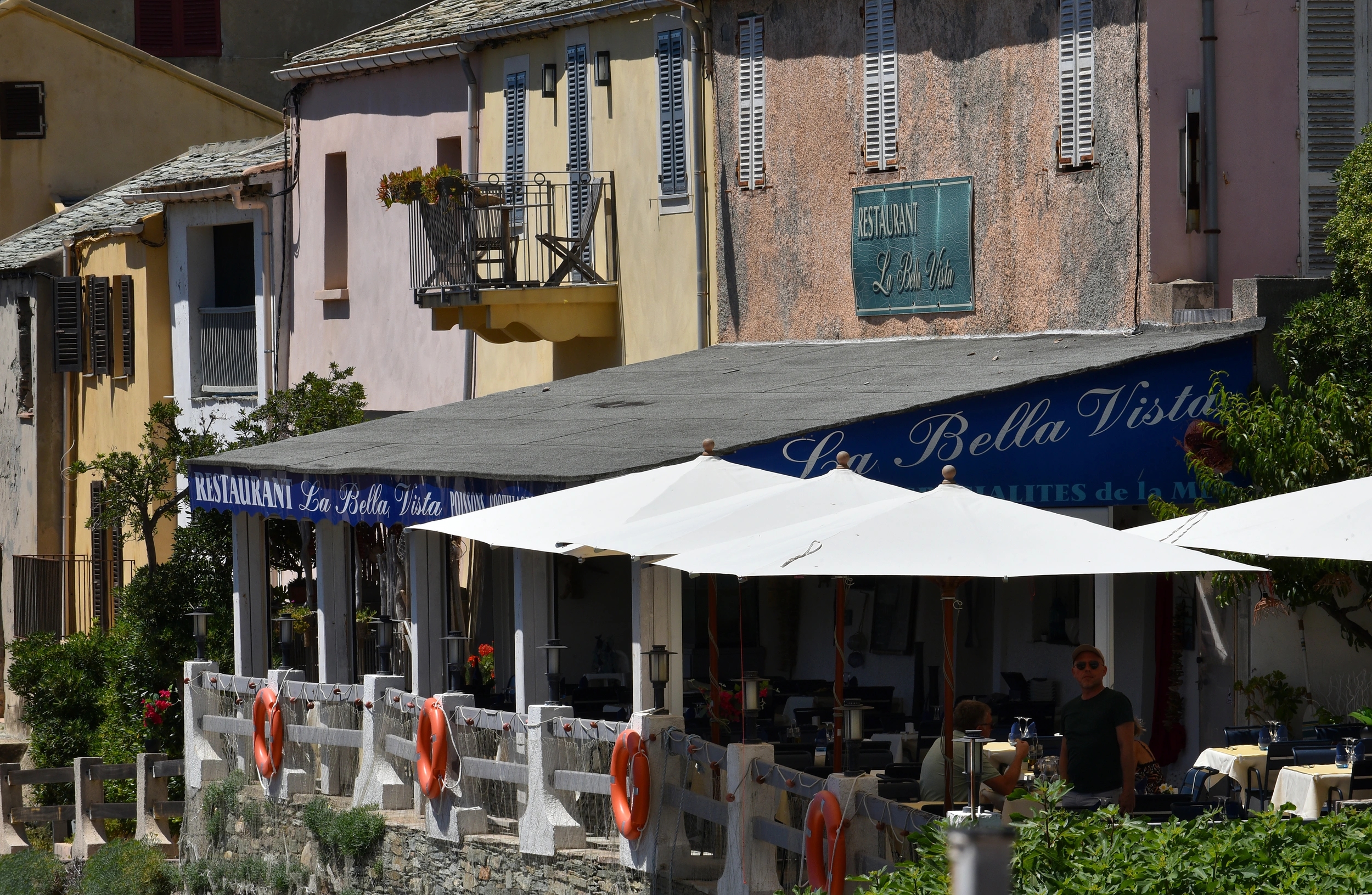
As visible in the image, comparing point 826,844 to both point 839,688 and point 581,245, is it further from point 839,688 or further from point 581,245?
point 581,245

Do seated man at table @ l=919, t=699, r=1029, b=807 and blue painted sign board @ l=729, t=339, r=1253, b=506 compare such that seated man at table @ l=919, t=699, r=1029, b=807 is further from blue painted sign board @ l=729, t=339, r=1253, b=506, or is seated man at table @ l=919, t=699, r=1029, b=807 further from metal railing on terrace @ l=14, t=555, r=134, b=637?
metal railing on terrace @ l=14, t=555, r=134, b=637

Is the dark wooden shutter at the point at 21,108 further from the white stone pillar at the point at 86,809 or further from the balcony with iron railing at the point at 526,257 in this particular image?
the white stone pillar at the point at 86,809

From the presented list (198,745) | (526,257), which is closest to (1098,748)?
(198,745)

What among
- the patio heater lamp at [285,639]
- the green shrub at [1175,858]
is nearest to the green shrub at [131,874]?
the patio heater lamp at [285,639]

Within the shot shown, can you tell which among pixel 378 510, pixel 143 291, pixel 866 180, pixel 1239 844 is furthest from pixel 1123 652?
pixel 143 291

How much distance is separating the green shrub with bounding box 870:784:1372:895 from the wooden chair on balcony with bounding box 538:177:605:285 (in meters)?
12.9

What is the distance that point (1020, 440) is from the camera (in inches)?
578

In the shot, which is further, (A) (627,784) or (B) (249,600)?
(B) (249,600)

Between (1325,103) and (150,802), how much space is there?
454 inches

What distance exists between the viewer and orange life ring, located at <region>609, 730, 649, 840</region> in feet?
39.8

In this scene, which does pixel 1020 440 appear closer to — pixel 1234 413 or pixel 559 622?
pixel 1234 413

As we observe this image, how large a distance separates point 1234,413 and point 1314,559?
4.05 ft

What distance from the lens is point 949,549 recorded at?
1026 centimetres

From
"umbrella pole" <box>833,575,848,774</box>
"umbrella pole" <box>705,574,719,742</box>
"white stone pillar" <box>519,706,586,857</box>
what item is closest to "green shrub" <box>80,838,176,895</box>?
"white stone pillar" <box>519,706,586,857</box>
